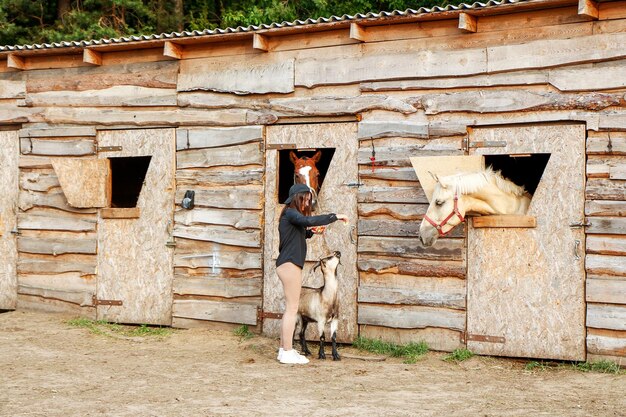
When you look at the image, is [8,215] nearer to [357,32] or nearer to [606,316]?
[357,32]

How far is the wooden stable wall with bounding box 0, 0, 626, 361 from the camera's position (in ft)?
26.7

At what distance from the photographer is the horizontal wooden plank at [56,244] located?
1094cm

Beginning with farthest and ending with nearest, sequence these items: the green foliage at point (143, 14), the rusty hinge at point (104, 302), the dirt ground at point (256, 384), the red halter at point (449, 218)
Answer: the green foliage at point (143, 14)
the rusty hinge at point (104, 302)
the red halter at point (449, 218)
the dirt ground at point (256, 384)

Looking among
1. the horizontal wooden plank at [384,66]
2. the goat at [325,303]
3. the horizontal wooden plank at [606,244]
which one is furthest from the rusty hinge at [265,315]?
the horizontal wooden plank at [606,244]

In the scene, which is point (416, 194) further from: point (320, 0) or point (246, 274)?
point (320, 0)

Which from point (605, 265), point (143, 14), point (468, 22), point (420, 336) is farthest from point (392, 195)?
point (143, 14)

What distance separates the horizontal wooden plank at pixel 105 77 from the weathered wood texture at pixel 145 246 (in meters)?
0.65

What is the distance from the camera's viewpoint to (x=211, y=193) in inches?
402

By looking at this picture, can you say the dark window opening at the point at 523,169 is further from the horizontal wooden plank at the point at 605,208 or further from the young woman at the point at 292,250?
the young woman at the point at 292,250

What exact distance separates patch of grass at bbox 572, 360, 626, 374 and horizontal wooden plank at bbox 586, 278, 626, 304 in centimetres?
58

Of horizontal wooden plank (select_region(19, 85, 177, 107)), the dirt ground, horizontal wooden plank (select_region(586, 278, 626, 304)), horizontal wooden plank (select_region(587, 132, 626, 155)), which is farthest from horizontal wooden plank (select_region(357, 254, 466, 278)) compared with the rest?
horizontal wooden plank (select_region(19, 85, 177, 107))

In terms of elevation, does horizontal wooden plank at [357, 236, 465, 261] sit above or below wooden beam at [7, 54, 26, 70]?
below

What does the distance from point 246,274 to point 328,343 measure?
4.34 ft

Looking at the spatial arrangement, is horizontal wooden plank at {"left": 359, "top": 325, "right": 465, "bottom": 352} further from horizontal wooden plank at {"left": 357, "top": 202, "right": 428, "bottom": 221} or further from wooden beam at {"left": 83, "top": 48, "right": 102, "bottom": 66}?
wooden beam at {"left": 83, "top": 48, "right": 102, "bottom": 66}
